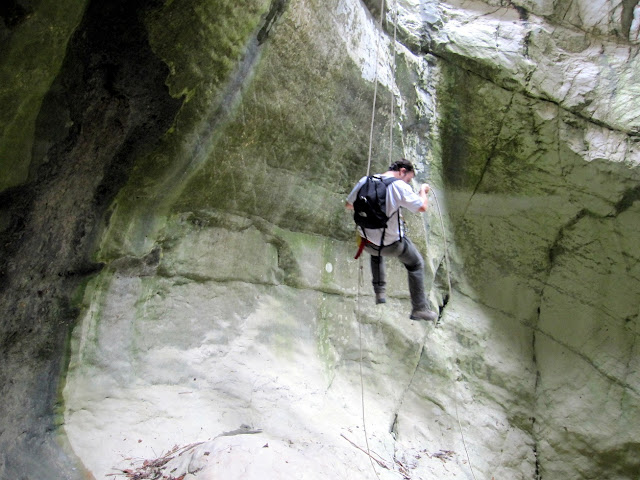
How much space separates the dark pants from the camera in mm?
4578

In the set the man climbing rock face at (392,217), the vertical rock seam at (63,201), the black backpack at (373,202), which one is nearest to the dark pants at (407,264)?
the man climbing rock face at (392,217)

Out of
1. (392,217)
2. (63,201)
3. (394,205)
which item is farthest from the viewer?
(392,217)

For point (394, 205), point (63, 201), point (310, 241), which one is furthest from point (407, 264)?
point (63, 201)

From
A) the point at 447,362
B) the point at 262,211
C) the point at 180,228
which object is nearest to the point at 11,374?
the point at 180,228

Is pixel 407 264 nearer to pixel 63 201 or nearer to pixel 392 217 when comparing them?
pixel 392 217

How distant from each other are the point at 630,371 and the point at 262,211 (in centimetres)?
499

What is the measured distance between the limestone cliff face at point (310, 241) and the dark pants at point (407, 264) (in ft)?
1.31

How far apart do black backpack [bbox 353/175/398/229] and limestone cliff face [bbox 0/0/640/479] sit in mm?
1082

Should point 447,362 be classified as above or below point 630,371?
below

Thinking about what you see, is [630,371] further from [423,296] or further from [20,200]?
[20,200]

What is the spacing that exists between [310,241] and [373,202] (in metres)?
1.60

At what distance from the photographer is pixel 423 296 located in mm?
4863

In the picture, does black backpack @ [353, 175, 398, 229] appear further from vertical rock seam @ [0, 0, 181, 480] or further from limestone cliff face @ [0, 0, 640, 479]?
vertical rock seam @ [0, 0, 181, 480]

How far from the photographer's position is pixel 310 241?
5699 mm
